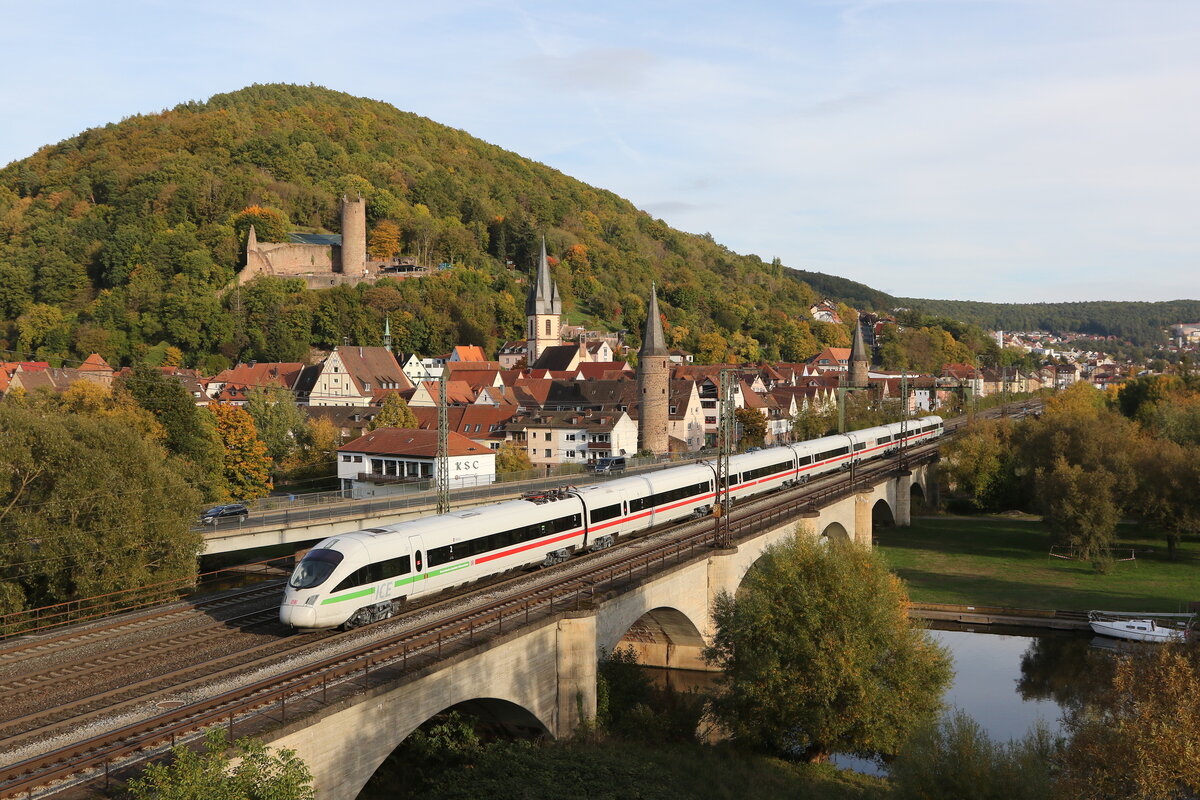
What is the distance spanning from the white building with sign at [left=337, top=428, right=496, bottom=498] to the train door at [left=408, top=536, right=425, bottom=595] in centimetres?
A: 3526

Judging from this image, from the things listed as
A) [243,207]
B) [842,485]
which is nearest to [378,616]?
[842,485]

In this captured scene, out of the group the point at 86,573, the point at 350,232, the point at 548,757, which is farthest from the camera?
the point at 350,232

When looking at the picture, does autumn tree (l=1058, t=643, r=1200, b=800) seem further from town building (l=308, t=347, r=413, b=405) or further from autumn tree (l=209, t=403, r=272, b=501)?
town building (l=308, t=347, r=413, b=405)

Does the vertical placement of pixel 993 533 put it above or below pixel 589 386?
below

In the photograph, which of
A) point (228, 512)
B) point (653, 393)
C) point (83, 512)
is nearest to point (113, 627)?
point (83, 512)

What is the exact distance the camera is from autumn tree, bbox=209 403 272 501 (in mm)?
58625

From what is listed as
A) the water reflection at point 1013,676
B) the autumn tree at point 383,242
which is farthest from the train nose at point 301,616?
the autumn tree at point 383,242

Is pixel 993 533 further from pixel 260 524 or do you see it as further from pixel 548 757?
pixel 548 757

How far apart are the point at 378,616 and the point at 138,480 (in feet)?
49.3

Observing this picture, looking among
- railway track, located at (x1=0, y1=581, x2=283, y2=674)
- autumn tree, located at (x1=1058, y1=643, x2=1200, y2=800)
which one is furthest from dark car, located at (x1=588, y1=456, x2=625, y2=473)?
autumn tree, located at (x1=1058, y1=643, x2=1200, y2=800)

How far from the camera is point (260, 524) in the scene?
41.0 m

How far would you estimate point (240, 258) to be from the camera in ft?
473

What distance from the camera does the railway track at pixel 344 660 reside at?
15.2 metres

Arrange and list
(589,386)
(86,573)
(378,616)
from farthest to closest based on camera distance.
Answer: (589,386), (86,573), (378,616)
